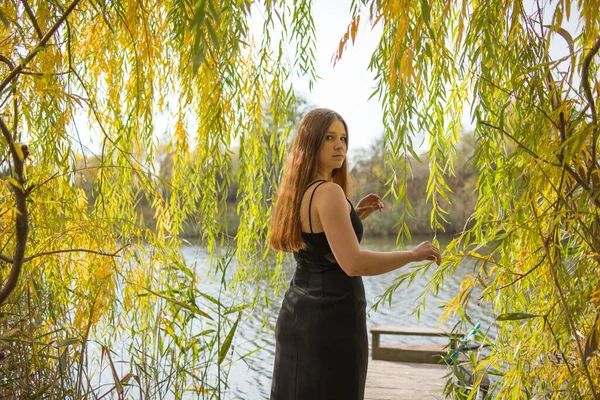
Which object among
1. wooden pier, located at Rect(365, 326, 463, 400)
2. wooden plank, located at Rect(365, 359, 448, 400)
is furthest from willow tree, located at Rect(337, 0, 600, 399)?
wooden plank, located at Rect(365, 359, 448, 400)

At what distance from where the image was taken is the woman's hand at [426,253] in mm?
1454

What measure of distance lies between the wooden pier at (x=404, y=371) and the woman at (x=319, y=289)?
1.45 m

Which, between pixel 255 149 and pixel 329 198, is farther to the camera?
pixel 255 149

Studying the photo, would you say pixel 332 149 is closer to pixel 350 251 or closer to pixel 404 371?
pixel 350 251

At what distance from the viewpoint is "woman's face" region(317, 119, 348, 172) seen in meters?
1.68

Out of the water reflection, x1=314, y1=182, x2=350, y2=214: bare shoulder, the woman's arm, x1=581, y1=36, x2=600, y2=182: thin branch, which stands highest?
x1=581, y1=36, x2=600, y2=182: thin branch

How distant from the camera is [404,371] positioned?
12.5 feet

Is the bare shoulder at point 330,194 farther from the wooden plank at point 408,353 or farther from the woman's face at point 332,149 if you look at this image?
the wooden plank at point 408,353

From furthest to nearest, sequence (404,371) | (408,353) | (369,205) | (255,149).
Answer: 1. (408,353)
2. (404,371)
3. (255,149)
4. (369,205)

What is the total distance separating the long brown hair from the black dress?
43 mm

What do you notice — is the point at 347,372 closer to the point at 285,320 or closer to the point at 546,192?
the point at 285,320

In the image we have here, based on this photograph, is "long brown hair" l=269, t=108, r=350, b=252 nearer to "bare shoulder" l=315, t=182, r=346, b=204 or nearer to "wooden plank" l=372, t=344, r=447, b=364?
"bare shoulder" l=315, t=182, r=346, b=204

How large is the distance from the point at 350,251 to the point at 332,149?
0.32m

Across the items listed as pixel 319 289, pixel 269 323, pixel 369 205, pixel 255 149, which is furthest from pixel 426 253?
pixel 269 323
